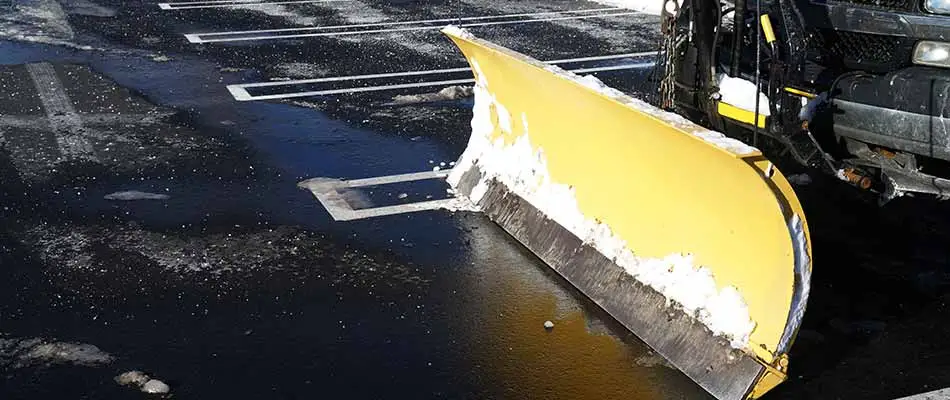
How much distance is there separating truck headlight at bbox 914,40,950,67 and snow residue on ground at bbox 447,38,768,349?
1.61 m

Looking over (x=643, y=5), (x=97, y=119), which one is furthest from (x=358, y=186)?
(x=643, y=5)

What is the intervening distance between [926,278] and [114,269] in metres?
4.52

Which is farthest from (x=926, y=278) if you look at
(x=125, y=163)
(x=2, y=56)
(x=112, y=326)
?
(x=2, y=56)

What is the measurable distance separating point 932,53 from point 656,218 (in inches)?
67.7

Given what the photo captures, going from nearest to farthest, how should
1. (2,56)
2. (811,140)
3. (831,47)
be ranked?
(811,140), (831,47), (2,56)

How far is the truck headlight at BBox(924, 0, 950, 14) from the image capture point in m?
5.16

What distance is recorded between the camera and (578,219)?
218 inches

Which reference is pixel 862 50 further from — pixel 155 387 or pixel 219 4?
pixel 219 4

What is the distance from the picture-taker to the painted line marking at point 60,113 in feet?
25.6

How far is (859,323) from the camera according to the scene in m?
5.01

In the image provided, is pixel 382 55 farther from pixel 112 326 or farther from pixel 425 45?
pixel 112 326

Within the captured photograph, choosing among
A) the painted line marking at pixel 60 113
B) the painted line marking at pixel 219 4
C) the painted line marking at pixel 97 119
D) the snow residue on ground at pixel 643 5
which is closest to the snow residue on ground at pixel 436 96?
the painted line marking at pixel 97 119

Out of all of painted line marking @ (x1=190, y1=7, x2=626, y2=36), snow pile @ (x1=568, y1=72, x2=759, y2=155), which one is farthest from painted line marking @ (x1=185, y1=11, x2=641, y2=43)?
snow pile @ (x1=568, y1=72, x2=759, y2=155)

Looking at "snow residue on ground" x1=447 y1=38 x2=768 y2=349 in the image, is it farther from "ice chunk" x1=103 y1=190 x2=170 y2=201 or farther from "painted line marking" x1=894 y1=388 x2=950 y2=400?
"ice chunk" x1=103 y1=190 x2=170 y2=201
